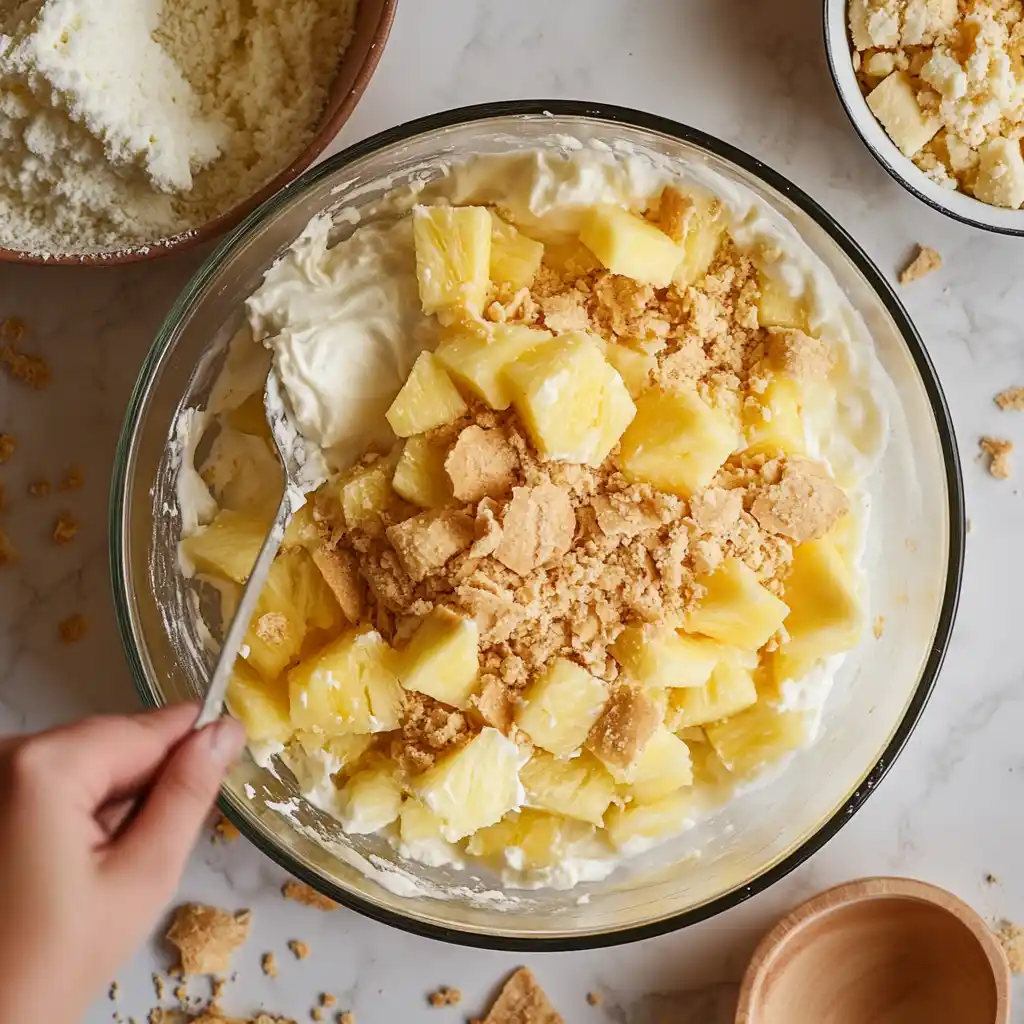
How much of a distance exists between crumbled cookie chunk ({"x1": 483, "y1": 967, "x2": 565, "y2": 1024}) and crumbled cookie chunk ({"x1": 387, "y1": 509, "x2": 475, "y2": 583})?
719mm

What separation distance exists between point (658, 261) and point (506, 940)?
936 mm

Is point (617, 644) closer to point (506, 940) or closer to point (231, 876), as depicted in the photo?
point (506, 940)

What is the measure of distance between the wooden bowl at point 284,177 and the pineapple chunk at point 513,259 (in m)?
0.27

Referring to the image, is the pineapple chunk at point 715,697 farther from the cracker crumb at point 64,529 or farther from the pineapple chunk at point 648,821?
the cracker crumb at point 64,529

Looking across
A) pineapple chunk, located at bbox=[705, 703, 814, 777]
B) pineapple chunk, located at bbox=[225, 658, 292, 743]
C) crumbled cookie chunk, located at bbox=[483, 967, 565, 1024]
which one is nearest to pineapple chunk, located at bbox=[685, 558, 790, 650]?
pineapple chunk, located at bbox=[705, 703, 814, 777]

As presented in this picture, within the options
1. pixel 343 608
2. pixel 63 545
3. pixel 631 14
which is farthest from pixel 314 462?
pixel 631 14

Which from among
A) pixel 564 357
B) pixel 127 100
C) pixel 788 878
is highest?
pixel 127 100

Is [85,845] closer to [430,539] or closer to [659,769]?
[430,539]

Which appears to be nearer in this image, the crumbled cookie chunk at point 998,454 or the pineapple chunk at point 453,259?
the pineapple chunk at point 453,259

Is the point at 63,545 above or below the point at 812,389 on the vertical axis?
below

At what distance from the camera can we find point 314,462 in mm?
1507

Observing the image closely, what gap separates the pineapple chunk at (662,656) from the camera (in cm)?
141

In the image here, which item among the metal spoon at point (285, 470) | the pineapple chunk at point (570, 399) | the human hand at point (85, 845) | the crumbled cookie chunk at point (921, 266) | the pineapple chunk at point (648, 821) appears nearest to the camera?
the human hand at point (85, 845)

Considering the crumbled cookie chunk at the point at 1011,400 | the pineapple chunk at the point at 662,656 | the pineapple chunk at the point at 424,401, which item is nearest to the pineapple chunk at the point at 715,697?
the pineapple chunk at the point at 662,656
